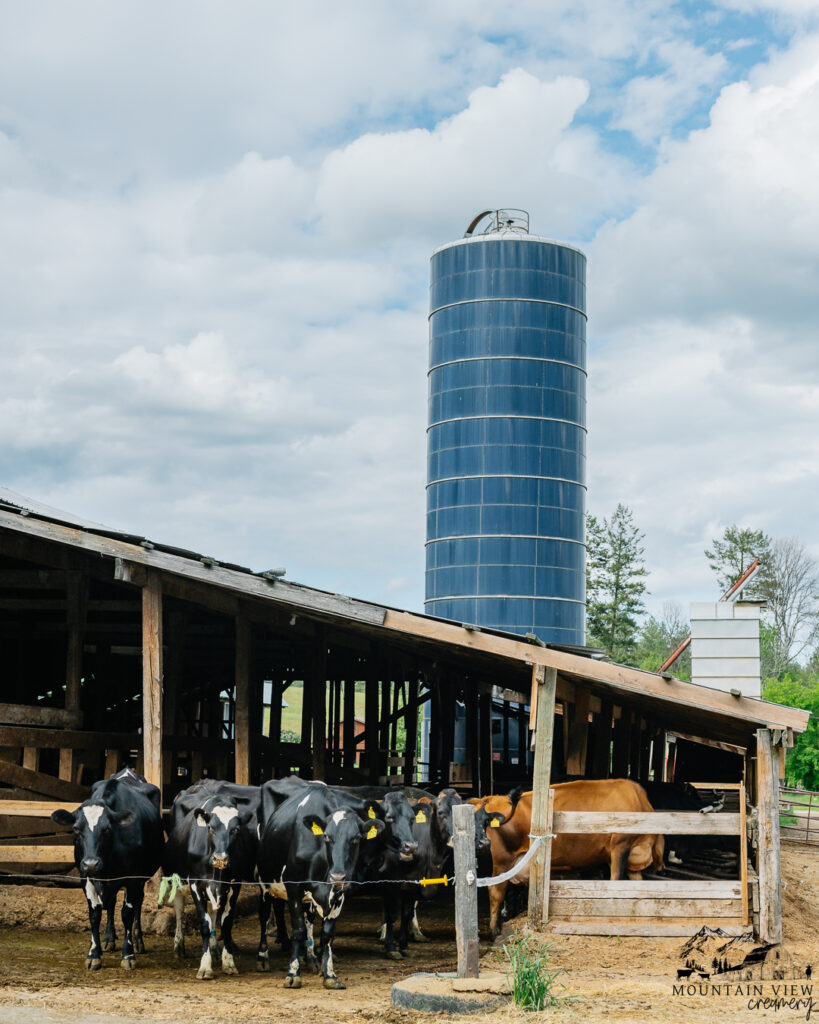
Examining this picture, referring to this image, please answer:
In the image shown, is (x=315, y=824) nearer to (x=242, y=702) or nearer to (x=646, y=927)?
(x=646, y=927)

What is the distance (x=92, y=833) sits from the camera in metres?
10.9

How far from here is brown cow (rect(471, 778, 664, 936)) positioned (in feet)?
40.8

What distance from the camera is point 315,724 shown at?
55.0 ft

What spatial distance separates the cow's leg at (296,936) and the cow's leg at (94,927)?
1.67 meters

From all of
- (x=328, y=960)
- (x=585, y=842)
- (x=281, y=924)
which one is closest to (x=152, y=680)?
(x=281, y=924)

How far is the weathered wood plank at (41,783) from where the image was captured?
13305 mm

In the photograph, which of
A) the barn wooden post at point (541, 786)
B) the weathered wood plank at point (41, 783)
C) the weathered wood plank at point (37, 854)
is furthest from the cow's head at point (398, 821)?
the weathered wood plank at point (41, 783)

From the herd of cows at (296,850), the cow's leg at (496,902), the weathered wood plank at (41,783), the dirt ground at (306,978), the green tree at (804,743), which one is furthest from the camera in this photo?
the green tree at (804,743)

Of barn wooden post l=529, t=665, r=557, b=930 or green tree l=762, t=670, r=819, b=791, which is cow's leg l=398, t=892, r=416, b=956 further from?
green tree l=762, t=670, r=819, b=791

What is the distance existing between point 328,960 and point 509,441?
24.1m

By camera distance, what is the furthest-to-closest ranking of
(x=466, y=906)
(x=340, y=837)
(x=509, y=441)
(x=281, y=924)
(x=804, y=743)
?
(x=804, y=743), (x=509, y=441), (x=281, y=924), (x=340, y=837), (x=466, y=906)

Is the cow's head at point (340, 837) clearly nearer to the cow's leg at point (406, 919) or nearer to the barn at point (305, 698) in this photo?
the cow's leg at point (406, 919)

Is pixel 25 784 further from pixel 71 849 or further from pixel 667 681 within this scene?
pixel 667 681

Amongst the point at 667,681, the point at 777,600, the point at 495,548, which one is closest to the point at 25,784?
the point at 667,681
